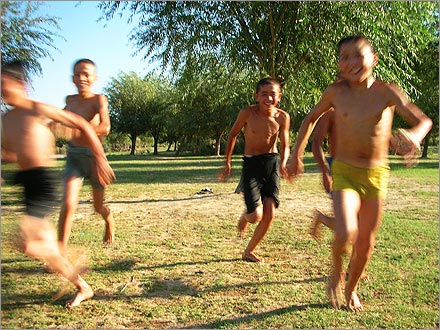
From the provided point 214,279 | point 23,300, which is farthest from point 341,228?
point 23,300

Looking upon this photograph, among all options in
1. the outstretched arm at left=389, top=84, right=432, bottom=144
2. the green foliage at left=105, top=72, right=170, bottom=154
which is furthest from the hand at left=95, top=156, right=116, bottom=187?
the green foliage at left=105, top=72, right=170, bottom=154

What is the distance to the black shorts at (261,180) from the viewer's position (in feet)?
16.2

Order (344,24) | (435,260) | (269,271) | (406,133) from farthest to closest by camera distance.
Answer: (344,24) → (435,260) → (269,271) → (406,133)

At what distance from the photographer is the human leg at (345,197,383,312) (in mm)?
3461

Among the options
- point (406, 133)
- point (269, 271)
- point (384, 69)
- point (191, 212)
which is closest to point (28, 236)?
point (269, 271)

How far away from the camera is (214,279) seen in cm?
431

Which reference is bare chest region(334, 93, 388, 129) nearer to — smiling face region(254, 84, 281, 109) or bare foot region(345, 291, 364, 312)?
smiling face region(254, 84, 281, 109)

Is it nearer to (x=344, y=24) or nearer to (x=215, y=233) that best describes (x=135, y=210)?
(x=215, y=233)

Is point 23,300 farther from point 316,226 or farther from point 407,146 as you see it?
point 407,146

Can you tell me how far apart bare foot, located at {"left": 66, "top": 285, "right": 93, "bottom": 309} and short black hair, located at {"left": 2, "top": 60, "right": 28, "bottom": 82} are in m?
1.92

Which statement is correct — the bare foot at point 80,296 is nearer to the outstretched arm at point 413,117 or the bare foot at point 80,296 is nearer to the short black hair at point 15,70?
the short black hair at point 15,70

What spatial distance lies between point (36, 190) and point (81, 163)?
3.52ft

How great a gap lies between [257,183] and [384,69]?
22.7 ft

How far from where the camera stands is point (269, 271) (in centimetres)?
456
